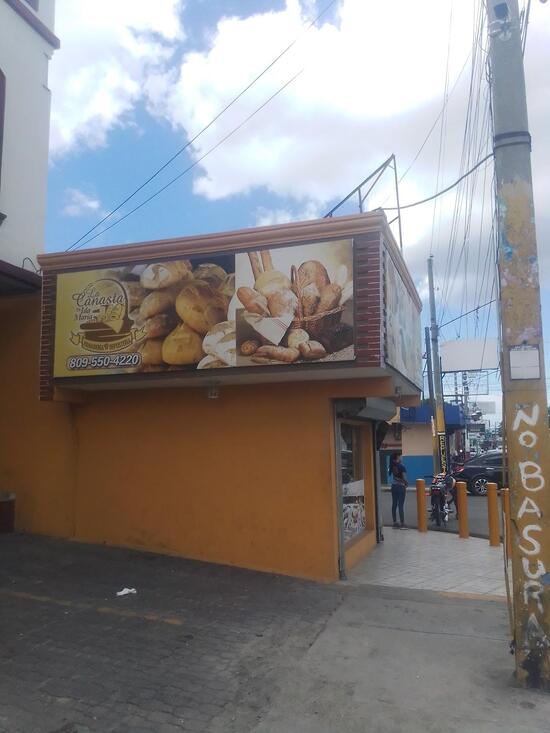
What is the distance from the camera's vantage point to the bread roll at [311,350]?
25.3ft

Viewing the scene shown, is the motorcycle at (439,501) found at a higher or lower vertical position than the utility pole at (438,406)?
lower

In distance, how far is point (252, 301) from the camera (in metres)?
8.10

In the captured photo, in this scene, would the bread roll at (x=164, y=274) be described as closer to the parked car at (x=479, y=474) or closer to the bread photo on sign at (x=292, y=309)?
the bread photo on sign at (x=292, y=309)

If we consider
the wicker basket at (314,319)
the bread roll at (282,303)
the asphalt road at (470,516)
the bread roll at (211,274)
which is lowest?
the asphalt road at (470,516)

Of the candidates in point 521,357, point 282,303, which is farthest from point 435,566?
point 521,357

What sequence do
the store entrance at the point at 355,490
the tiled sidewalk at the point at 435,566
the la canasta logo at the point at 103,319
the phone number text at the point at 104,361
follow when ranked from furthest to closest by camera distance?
the store entrance at the point at 355,490 → the la canasta logo at the point at 103,319 → the phone number text at the point at 104,361 → the tiled sidewalk at the point at 435,566

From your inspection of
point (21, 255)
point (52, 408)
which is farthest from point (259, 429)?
point (21, 255)

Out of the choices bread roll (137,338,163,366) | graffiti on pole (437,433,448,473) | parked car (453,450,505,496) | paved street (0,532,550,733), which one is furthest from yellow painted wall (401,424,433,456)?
bread roll (137,338,163,366)

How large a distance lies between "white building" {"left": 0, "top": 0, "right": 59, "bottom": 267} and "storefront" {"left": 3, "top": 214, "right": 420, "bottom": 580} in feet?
8.46

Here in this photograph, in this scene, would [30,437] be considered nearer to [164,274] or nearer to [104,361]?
[104,361]

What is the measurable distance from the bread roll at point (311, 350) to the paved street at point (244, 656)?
292 cm

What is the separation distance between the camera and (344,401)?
28.4ft

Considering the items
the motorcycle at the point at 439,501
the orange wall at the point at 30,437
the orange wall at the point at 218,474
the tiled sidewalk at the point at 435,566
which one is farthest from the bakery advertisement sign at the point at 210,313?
the motorcycle at the point at 439,501

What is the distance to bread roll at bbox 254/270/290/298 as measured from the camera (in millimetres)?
7961
